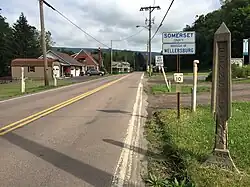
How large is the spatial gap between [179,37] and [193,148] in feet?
18.8

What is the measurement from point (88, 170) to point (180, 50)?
702 centimetres

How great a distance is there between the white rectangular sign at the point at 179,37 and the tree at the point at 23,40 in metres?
72.6

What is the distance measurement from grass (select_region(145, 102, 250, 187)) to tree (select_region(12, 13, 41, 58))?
7393 cm

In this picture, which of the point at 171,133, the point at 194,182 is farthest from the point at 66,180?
the point at 171,133

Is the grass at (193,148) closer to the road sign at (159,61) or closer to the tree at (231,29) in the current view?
the road sign at (159,61)

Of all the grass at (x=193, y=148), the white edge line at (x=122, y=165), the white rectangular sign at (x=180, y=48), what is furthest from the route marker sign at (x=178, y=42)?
the white edge line at (x=122, y=165)

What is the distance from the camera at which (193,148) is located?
7.06 m

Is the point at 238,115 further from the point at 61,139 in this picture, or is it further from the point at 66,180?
the point at 66,180

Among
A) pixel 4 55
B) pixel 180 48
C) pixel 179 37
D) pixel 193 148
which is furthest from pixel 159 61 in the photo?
pixel 4 55

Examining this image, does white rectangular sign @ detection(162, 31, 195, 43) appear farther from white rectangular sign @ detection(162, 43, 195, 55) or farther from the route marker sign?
white rectangular sign @ detection(162, 43, 195, 55)

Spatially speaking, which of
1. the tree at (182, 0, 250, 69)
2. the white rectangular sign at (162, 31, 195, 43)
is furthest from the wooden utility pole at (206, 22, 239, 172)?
the tree at (182, 0, 250, 69)

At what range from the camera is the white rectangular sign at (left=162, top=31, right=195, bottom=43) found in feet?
39.1

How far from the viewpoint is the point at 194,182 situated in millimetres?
5137

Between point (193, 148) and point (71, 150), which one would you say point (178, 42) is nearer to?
point (193, 148)
